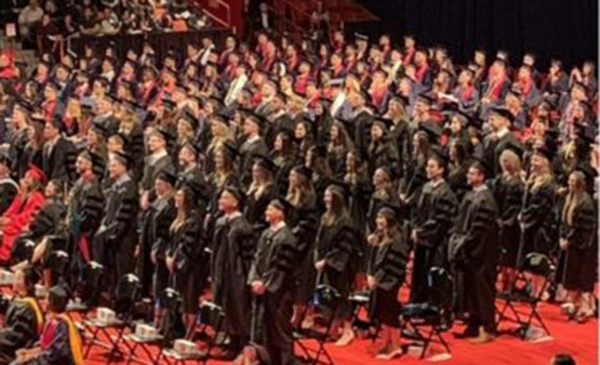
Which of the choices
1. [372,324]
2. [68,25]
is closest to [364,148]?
[372,324]

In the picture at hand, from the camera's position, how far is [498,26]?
89.8 ft

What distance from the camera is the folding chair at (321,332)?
1139 centimetres

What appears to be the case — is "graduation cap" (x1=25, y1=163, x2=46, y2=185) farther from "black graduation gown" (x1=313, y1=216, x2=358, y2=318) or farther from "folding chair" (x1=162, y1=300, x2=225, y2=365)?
"black graduation gown" (x1=313, y1=216, x2=358, y2=318)

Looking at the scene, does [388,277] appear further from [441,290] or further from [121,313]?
[121,313]

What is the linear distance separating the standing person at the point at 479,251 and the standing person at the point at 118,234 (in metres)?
3.05

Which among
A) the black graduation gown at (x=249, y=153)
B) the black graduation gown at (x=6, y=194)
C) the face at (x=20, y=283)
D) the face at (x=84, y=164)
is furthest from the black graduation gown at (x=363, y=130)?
the face at (x=20, y=283)

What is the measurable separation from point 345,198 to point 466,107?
22.9 feet

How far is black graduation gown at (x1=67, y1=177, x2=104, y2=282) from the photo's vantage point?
13.2 meters

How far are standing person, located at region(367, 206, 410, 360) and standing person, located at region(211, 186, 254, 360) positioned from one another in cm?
105

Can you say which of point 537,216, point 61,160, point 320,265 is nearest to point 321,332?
point 320,265

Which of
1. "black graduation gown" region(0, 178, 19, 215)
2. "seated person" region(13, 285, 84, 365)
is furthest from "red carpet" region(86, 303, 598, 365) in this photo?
"black graduation gown" region(0, 178, 19, 215)

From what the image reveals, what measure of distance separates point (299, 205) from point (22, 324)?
2.80 m

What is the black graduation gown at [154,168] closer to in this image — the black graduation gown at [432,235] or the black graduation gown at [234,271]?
the black graduation gown at [234,271]

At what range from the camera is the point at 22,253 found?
13.8 meters
